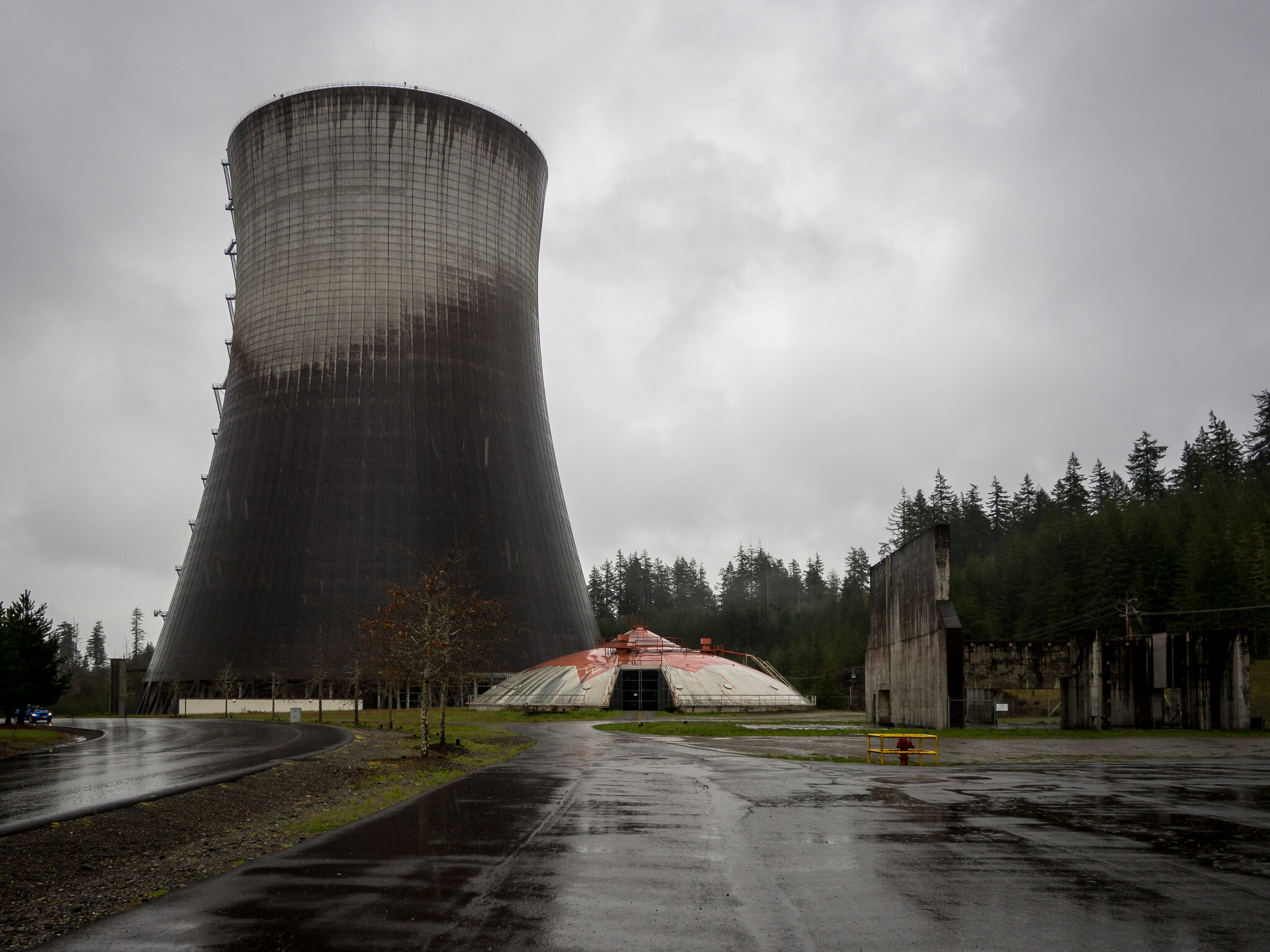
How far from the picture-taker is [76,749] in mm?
26578

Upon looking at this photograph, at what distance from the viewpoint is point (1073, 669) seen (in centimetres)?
3756

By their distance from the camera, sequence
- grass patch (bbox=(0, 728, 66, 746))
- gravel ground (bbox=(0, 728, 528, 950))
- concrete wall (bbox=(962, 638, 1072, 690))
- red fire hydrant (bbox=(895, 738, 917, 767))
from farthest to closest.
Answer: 1. concrete wall (bbox=(962, 638, 1072, 690))
2. grass patch (bbox=(0, 728, 66, 746))
3. red fire hydrant (bbox=(895, 738, 917, 767))
4. gravel ground (bbox=(0, 728, 528, 950))

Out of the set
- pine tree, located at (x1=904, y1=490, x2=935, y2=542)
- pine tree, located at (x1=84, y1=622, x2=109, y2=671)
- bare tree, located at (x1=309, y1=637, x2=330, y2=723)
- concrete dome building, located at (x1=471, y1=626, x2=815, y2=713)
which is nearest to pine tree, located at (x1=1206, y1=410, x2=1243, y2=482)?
pine tree, located at (x1=904, y1=490, x2=935, y2=542)

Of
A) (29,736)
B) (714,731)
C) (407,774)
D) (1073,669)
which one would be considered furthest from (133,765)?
(1073,669)

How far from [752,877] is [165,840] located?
6810 mm

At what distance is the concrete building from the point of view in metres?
34.3

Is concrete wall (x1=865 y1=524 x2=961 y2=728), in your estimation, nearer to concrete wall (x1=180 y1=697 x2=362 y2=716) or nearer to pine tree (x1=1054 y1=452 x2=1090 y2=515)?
concrete wall (x1=180 y1=697 x2=362 y2=716)

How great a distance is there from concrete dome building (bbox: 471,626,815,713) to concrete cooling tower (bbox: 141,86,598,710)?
572 cm

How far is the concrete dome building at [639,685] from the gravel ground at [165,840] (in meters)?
36.9

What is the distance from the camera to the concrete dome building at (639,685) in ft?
182

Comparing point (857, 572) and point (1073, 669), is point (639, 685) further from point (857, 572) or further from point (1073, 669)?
point (857, 572)

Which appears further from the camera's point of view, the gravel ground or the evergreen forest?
the evergreen forest

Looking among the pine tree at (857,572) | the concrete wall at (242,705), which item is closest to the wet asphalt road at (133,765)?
the concrete wall at (242,705)

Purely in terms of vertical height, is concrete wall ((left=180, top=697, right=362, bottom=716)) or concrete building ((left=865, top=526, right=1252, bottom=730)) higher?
concrete building ((left=865, top=526, right=1252, bottom=730))
